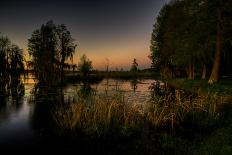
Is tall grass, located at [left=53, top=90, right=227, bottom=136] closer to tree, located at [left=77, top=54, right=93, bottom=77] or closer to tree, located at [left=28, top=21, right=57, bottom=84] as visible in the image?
tree, located at [left=28, top=21, right=57, bottom=84]

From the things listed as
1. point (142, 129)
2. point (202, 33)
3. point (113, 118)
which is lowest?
point (142, 129)

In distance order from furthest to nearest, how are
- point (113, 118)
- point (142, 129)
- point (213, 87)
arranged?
point (213, 87), point (142, 129), point (113, 118)

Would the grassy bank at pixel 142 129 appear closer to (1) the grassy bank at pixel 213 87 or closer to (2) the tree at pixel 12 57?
(1) the grassy bank at pixel 213 87

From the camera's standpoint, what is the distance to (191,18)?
4509 cm

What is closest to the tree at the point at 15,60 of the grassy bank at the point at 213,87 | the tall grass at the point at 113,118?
the grassy bank at the point at 213,87

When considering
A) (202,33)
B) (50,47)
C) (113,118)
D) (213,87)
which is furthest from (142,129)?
(50,47)

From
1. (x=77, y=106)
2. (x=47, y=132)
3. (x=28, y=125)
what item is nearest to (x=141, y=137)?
(x=77, y=106)

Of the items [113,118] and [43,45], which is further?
[43,45]

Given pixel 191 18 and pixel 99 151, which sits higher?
pixel 191 18

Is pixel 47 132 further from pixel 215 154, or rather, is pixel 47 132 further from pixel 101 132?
pixel 215 154

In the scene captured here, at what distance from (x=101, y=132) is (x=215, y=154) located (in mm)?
6364

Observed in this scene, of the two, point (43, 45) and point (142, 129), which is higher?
point (43, 45)

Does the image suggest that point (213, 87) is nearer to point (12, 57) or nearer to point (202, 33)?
point (202, 33)

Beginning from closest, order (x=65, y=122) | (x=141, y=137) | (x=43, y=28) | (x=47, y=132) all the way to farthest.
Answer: (x=141, y=137)
(x=65, y=122)
(x=47, y=132)
(x=43, y=28)
